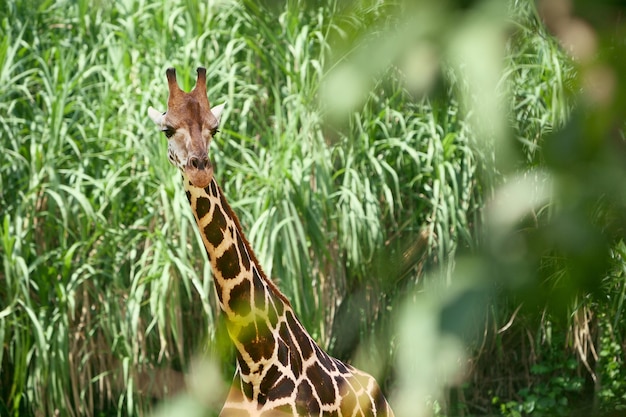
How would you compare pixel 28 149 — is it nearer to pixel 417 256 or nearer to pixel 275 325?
pixel 417 256

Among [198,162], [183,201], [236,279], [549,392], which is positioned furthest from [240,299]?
[549,392]

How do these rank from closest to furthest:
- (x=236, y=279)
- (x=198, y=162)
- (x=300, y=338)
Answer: (x=198, y=162) < (x=236, y=279) < (x=300, y=338)

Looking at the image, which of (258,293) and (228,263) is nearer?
(228,263)

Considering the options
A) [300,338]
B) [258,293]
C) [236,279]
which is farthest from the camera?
[300,338]

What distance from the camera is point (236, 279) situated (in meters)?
2.86

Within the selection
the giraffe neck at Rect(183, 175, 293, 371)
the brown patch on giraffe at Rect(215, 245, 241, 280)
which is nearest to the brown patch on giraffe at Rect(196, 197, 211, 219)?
the giraffe neck at Rect(183, 175, 293, 371)

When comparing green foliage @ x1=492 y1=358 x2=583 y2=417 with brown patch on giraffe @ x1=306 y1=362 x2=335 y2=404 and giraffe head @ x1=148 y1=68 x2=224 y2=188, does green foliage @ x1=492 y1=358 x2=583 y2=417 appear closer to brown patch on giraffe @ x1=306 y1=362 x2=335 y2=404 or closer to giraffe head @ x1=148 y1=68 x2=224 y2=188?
brown patch on giraffe @ x1=306 y1=362 x2=335 y2=404

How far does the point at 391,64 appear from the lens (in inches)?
22.6

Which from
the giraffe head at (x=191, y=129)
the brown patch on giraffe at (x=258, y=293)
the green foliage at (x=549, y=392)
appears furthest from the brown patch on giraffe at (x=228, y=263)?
the green foliage at (x=549, y=392)

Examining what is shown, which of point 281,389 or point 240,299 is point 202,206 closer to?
point 240,299

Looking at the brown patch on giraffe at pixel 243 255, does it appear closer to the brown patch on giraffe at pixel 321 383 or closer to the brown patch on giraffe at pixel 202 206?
the brown patch on giraffe at pixel 202 206

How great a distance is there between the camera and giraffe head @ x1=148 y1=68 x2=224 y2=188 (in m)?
2.53

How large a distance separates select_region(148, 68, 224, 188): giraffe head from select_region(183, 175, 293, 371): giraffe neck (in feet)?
0.52

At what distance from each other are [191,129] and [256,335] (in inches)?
26.1
